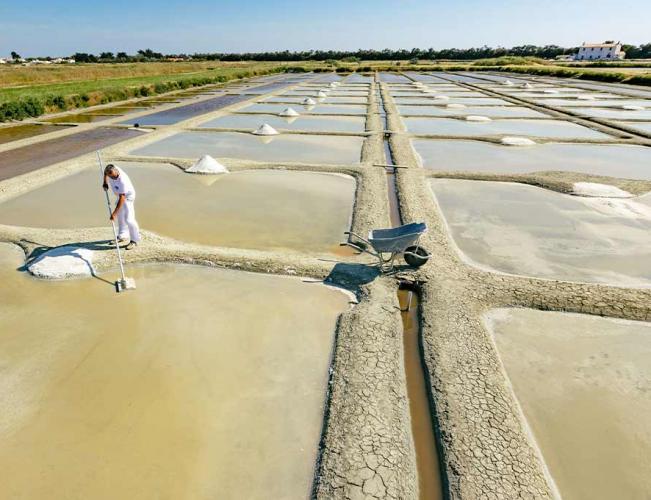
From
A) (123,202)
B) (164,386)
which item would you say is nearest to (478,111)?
(123,202)

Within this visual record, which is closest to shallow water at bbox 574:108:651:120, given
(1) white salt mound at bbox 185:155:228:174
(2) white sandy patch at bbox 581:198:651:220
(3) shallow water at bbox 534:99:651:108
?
(3) shallow water at bbox 534:99:651:108

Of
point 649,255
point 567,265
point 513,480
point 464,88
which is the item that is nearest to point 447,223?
point 567,265

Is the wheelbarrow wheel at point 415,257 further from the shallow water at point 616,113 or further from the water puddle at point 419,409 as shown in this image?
the shallow water at point 616,113

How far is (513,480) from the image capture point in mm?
3301

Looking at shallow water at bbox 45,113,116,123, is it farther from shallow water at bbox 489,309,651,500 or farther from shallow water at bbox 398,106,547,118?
shallow water at bbox 489,309,651,500

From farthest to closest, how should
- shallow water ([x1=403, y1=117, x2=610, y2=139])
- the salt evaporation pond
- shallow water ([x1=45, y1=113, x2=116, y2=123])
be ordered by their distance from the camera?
1. shallow water ([x1=45, y1=113, x2=116, y2=123])
2. shallow water ([x1=403, y1=117, x2=610, y2=139])
3. the salt evaporation pond

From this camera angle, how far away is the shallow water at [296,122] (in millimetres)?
19656

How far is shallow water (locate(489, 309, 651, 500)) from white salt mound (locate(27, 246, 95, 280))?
624 centimetres

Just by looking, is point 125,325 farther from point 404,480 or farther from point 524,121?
point 524,121

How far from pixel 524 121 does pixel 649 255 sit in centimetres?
1680

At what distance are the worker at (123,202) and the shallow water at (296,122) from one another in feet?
44.0

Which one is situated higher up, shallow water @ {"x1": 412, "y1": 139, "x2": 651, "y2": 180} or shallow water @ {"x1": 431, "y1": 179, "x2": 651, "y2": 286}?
shallow water @ {"x1": 412, "y1": 139, "x2": 651, "y2": 180}

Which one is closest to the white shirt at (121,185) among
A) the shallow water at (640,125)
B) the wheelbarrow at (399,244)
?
the wheelbarrow at (399,244)

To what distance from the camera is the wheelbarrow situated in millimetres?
5761
